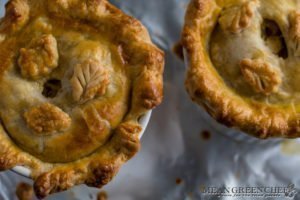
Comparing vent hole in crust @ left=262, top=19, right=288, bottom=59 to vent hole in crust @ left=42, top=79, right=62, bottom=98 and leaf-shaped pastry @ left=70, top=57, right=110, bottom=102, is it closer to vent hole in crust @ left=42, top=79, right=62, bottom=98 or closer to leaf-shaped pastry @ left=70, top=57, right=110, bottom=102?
leaf-shaped pastry @ left=70, top=57, right=110, bottom=102

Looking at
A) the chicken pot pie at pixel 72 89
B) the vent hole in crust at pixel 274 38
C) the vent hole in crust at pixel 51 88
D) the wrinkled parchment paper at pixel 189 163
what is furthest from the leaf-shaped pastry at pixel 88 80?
the vent hole in crust at pixel 274 38

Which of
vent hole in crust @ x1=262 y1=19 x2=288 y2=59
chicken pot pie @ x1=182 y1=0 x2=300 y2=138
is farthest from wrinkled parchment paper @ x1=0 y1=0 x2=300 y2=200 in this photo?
vent hole in crust @ x1=262 y1=19 x2=288 y2=59

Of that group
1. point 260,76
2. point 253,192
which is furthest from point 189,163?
point 260,76

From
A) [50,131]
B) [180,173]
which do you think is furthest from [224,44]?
[50,131]

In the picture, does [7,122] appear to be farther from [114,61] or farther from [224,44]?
[224,44]

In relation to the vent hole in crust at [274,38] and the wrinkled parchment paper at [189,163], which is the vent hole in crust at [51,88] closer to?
the wrinkled parchment paper at [189,163]

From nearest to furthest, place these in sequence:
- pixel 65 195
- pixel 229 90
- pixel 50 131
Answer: pixel 50 131 → pixel 229 90 → pixel 65 195
